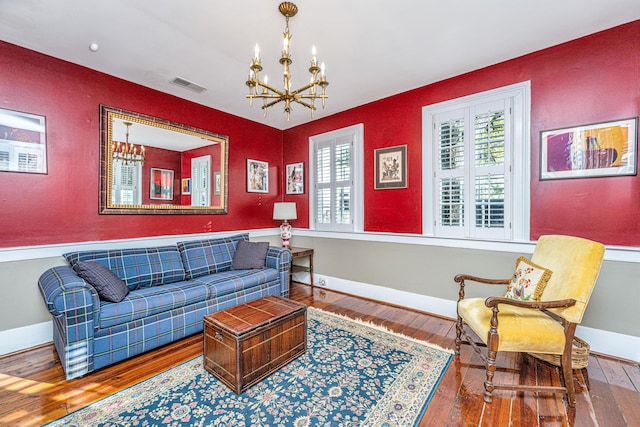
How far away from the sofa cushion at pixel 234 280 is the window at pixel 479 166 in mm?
2076

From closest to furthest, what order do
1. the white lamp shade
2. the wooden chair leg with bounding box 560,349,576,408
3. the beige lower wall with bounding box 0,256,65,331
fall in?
1. the wooden chair leg with bounding box 560,349,576,408
2. the beige lower wall with bounding box 0,256,65,331
3. the white lamp shade

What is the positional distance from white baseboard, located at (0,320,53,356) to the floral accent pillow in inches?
167

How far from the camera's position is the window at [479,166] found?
2.71 meters

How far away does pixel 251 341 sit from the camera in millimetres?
1919

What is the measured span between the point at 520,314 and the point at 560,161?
59.9 inches

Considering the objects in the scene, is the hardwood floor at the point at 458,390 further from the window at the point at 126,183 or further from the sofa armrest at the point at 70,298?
the window at the point at 126,183

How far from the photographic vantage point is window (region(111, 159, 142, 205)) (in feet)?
10.1

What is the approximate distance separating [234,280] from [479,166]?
2995 mm

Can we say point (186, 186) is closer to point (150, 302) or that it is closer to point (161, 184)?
point (161, 184)

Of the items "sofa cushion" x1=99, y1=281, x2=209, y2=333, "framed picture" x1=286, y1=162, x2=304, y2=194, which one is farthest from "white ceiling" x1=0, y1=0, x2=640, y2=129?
"sofa cushion" x1=99, y1=281, x2=209, y2=333

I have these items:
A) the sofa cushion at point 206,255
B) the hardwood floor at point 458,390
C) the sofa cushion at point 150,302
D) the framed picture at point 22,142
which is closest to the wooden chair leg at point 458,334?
the hardwood floor at point 458,390

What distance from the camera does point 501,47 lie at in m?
2.57

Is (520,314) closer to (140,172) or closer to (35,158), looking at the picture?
(140,172)

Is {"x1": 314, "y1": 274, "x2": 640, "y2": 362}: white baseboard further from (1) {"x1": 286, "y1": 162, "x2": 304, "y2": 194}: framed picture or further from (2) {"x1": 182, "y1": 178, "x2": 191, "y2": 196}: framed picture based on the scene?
(2) {"x1": 182, "y1": 178, "x2": 191, "y2": 196}: framed picture
